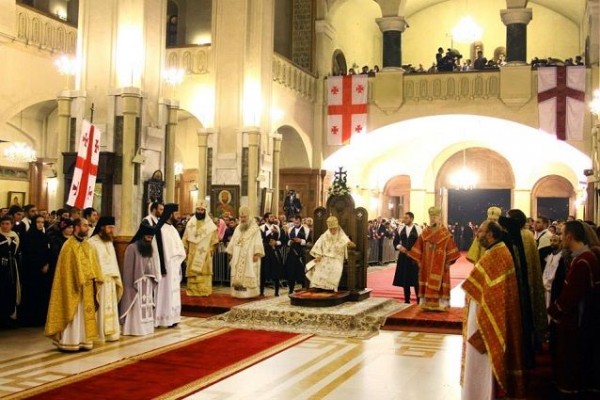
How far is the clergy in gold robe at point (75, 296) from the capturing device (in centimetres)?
797

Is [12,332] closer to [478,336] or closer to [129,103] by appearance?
[129,103]

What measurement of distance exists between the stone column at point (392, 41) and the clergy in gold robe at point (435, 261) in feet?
39.8

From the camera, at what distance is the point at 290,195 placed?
65.6ft

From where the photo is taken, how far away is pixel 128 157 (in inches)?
516

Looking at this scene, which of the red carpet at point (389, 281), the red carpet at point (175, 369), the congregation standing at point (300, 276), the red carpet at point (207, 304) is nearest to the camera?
the congregation standing at point (300, 276)

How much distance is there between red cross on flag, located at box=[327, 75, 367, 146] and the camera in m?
22.7

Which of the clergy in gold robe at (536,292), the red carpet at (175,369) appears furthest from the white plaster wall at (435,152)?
the clergy in gold robe at (536,292)

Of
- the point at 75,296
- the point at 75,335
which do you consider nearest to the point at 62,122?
the point at 75,296

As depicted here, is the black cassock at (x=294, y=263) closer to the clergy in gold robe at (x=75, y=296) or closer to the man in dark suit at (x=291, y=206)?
the clergy in gold robe at (x=75, y=296)

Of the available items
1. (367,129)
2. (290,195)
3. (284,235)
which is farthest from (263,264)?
(367,129)

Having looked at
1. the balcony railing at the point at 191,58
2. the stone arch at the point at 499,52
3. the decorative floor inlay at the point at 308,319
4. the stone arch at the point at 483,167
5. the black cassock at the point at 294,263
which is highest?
the stone arch at the point at 499,52

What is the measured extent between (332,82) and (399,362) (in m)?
16.2

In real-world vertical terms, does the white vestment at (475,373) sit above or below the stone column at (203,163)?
below

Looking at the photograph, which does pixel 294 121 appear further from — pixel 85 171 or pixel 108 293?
pixel 108 293
